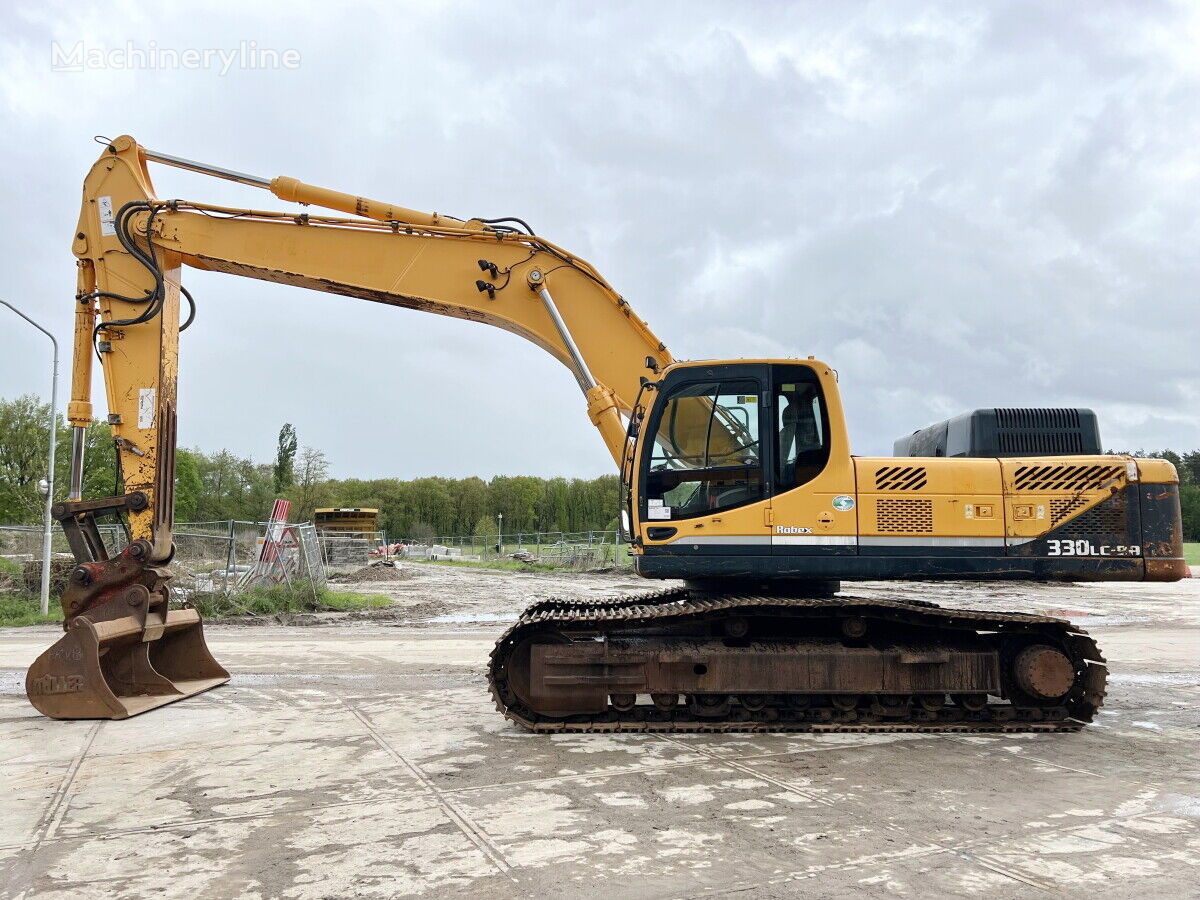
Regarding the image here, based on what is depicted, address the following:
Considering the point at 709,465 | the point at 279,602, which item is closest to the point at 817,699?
the point at 709,465

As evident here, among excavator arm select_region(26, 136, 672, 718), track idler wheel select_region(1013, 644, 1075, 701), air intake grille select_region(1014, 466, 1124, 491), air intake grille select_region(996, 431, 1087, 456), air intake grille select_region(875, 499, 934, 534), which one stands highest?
excavator arm select_region(26, 136, 672, 718)

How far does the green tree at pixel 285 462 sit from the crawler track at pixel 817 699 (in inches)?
2443

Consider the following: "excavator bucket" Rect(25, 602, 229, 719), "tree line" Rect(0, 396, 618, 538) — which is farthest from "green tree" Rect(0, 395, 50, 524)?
"excavator bucket" Rect(25, 602, 229, 719)

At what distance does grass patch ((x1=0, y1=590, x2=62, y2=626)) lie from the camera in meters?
16.6

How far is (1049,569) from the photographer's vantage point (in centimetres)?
714

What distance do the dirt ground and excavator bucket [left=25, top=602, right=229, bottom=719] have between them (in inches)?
9.9

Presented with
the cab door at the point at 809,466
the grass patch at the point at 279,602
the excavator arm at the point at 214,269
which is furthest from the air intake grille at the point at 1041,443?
the grass patch at the point at 279,602

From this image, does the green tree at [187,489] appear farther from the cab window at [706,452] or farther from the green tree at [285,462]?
the cab window at [706,452]

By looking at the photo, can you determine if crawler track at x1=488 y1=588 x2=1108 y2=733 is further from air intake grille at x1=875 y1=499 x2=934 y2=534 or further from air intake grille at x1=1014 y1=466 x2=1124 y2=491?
air intake grille at x1=1014 y1=466 x2=1124 y2=491

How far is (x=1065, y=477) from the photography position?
7.27 metres

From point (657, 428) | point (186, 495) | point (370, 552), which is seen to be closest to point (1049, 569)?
point (657, 428)

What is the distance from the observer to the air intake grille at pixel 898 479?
7.14 metres

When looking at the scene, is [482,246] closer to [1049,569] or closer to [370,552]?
[1049,569]

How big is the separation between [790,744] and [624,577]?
69.9 ft
